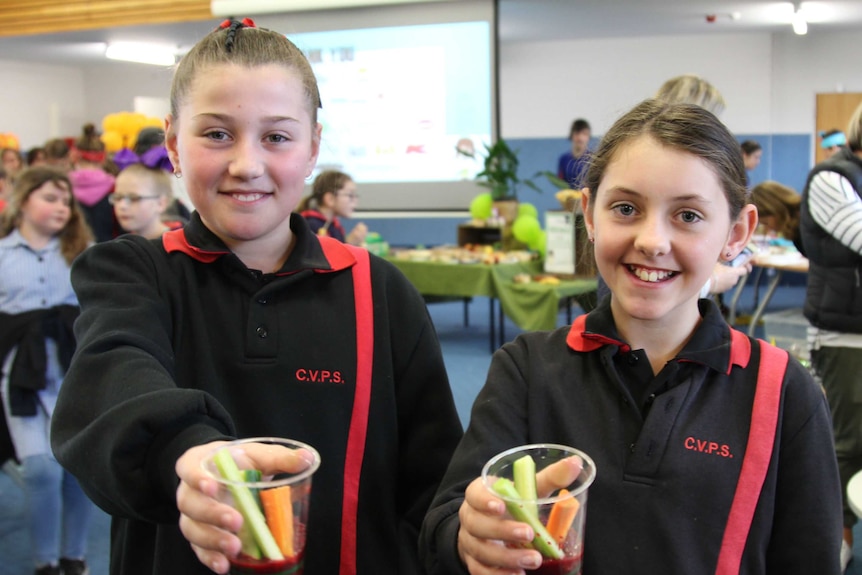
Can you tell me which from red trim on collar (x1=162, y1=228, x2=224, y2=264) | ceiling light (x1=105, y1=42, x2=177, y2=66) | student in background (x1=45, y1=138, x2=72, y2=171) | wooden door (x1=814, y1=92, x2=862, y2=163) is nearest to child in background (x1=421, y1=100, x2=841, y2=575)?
red trim on collar (x1=162, y1=228, x2=224, y2=264)

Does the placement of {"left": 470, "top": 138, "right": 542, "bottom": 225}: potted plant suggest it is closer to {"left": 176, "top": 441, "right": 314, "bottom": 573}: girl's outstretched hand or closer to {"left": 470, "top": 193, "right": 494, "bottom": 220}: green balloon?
{"left": 470, "top": 193, "right": 494, "bottom": 220}: green balloon

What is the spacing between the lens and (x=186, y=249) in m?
1.13

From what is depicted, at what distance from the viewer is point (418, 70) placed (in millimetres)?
7465

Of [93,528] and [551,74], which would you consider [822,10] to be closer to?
[551,74]

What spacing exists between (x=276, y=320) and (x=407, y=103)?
6.72m

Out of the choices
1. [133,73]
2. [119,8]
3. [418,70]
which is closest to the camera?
[418,70]

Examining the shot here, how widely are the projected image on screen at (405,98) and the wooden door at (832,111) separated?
5.63 meters

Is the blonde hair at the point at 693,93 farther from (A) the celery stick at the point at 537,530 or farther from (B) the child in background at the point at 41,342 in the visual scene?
(B) the child in background at the point at 41,342

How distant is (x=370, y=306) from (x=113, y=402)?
0.44 metres

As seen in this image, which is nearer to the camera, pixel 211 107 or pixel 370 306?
pixel 211 107

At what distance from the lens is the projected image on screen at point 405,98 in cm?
728

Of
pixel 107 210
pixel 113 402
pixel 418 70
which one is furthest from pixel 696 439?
pixel 418 70

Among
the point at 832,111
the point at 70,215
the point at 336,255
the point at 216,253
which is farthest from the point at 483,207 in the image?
the point at 832,111

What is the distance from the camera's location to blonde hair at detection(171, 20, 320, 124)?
42.1 inches
